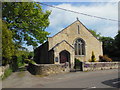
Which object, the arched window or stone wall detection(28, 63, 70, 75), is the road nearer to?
stone wall detection(28, 63, 70, 75)

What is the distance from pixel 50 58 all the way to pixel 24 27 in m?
8.07

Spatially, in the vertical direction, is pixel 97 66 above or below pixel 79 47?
below

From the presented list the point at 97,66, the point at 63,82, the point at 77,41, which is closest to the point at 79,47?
the point at 77,41

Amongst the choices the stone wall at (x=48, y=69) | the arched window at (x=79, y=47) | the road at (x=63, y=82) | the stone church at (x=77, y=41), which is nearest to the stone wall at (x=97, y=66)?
the stone wall at (x=48, y=69)

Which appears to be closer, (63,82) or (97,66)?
(63,82)

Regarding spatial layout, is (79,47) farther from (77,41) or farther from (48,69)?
(48,69)

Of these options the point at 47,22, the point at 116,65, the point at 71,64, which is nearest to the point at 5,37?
the point at 47,22

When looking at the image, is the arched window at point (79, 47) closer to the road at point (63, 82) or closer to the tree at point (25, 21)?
the tree at point (25, 21)

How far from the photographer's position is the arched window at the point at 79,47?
30.9 m

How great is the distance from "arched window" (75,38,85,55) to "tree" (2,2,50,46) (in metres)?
9.15

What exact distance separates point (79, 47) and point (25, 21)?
13172 millimetres

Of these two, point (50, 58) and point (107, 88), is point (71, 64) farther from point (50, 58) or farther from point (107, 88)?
point (107, 88)

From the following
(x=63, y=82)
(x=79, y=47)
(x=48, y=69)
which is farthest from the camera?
(x=79, y=47)

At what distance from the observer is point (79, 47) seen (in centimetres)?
3109
